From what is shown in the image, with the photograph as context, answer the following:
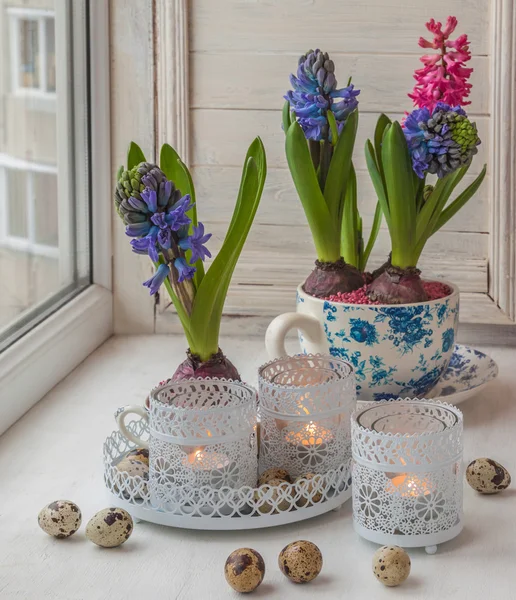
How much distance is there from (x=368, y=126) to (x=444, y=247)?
18 centimetres

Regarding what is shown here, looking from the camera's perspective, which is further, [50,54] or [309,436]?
[50,54]

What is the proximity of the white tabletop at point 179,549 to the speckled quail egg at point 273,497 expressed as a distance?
0.06 feet

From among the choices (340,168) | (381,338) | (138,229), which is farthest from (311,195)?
(138,229)

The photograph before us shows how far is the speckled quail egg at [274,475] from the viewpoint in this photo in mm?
711

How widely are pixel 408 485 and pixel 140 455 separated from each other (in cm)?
22

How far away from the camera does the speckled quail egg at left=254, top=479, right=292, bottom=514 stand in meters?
0.69

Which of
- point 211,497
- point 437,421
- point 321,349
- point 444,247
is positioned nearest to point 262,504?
point 211,497

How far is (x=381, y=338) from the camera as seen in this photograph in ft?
2.91

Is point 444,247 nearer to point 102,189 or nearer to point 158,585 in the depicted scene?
point 102,189

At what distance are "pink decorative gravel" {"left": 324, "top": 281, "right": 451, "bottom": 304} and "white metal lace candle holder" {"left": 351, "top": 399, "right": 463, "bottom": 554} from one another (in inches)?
9.6

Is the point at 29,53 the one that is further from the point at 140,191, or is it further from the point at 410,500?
the point at 410,500

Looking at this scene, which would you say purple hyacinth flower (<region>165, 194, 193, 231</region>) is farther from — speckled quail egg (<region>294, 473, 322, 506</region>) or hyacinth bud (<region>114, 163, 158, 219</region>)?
speckled quail egg (<region>294, 473, 322, 506</region>)

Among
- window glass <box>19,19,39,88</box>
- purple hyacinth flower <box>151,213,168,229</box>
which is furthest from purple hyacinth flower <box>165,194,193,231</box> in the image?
window glass <box>19,19,39,88</box>

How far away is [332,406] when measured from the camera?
72 cm
